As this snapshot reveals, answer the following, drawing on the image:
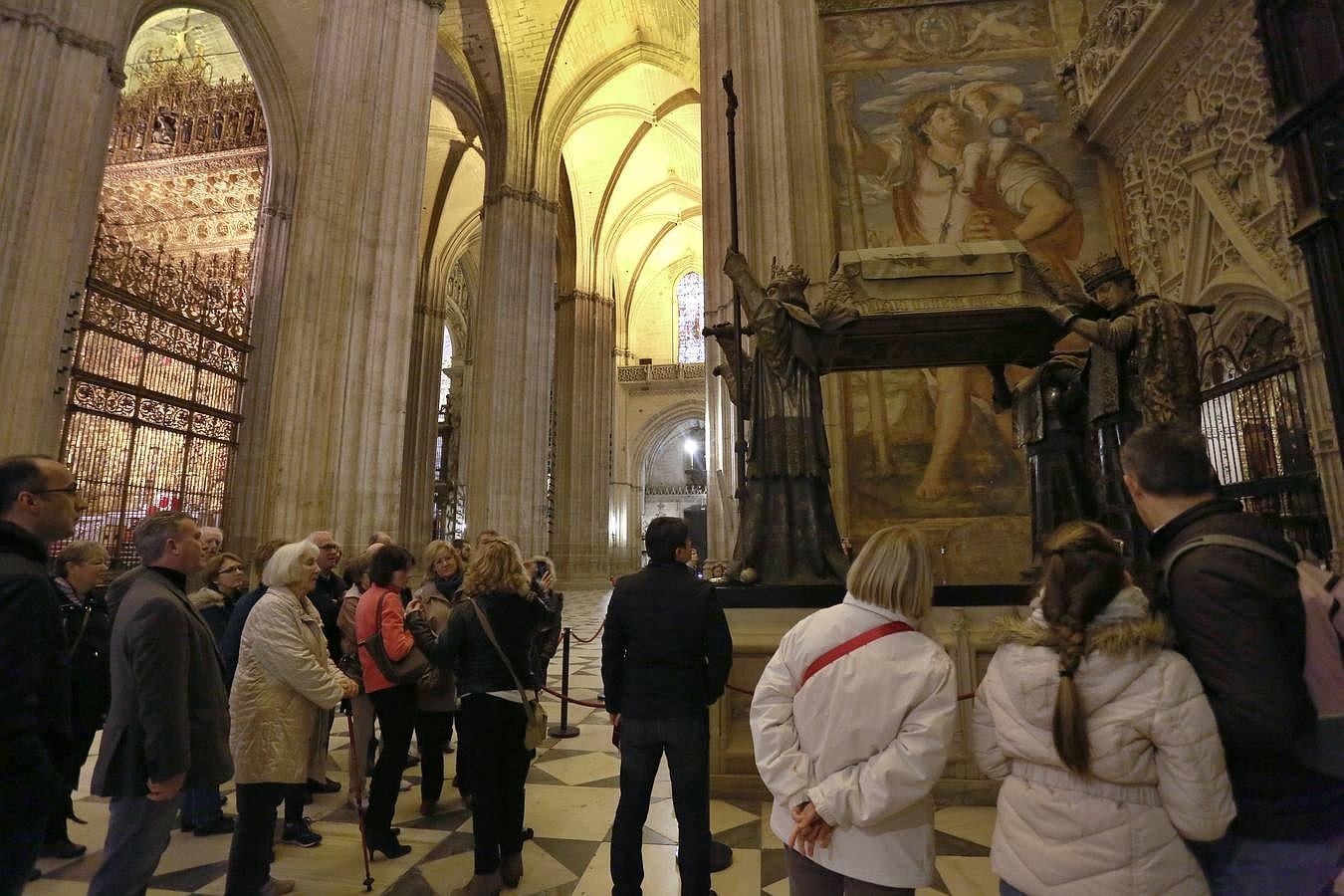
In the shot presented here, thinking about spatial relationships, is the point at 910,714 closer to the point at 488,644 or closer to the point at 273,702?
the point at 488,644

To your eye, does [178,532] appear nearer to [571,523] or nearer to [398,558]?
[398,558]

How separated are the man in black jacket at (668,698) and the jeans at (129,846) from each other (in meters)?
1.32

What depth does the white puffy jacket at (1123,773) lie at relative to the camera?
1.15m

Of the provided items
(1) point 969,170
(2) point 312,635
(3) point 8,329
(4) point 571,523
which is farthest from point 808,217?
(4) point 571,523

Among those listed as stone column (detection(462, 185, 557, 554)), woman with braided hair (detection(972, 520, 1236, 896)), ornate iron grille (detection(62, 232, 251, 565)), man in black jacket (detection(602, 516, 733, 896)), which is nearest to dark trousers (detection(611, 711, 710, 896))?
man in black jacket (detection(602, 516, 733, 896))

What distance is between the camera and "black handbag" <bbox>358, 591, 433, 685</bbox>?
112 inches

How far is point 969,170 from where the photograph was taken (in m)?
8.07

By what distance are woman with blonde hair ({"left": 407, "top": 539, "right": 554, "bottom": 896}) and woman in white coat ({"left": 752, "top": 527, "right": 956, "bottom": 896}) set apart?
1301mm

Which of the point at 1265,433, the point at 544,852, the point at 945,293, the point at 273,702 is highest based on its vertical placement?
the point at 945,293

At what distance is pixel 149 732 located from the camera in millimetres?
1821

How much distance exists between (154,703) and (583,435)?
19429mm

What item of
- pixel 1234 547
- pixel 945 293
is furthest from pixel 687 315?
pixel 1234 547

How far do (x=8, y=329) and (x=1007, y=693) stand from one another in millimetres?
9616

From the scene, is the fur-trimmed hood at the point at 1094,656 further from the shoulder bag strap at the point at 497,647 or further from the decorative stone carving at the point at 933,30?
the decorative stone carving at the point at 933,30
